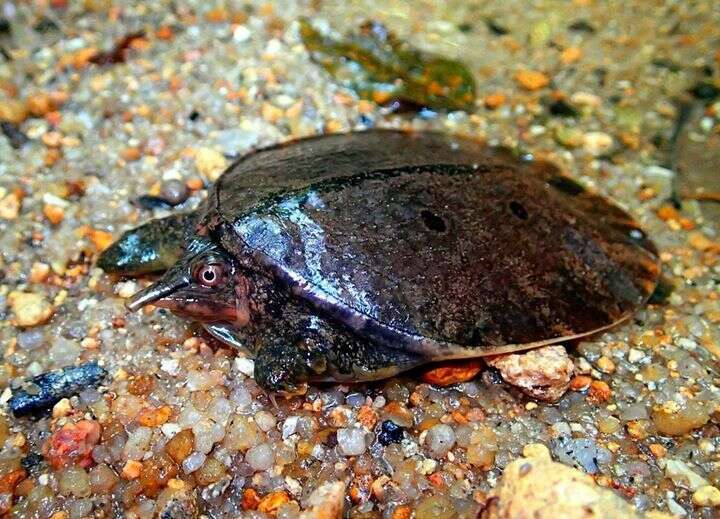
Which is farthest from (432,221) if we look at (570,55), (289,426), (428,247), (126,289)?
(570,55)

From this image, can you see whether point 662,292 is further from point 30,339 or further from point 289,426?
point 30,339

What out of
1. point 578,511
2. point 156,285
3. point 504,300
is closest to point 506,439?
point 504,300

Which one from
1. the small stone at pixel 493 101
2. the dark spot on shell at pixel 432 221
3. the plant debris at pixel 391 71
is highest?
the dark spot on shell at pixel 432 221

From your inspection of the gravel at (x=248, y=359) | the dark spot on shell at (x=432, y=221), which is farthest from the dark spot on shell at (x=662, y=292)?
the dark spot on shell at (x=432, y=221)

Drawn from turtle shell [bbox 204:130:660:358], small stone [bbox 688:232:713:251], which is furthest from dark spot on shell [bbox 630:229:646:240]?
small stone [bbox 688:232:713:251]

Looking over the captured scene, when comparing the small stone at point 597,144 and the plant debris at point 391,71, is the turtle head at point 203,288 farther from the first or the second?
the small stone at point 597,144

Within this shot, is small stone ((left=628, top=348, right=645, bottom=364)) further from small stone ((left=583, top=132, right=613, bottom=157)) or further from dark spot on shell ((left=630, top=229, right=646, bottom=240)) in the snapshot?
small stone ((left=583, top=132, right=613, bottom=157))

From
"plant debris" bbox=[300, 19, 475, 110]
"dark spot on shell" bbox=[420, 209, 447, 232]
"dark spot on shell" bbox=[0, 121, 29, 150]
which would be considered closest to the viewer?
"dark spot on shell" bbox=[420, 209, 447, 232]
